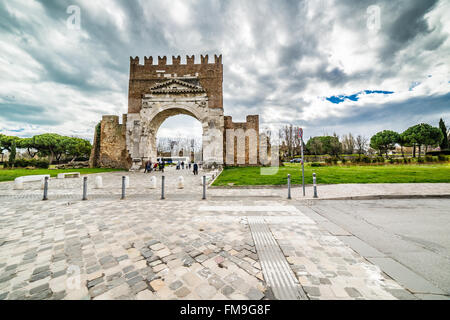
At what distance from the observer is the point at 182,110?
74.5 ft

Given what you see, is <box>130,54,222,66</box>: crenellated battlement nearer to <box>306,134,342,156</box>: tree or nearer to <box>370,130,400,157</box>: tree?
<box>306,134,342,156</box>: tree

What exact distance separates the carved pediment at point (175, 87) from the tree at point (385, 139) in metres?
50.9

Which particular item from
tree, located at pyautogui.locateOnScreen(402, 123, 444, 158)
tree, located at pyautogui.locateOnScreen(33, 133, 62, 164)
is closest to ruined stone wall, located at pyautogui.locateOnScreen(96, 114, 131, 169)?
→ tree, located at pyautogui.locateOnScreen(33, 133, 62, 164)

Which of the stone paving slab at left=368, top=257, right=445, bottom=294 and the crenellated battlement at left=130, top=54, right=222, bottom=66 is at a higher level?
the crenellated battlement at left=130, top=54, right=222, bottom=66

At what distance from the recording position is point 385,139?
43500 mm

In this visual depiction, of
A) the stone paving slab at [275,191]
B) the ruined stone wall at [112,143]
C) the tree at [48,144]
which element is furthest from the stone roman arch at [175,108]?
the tree at [48,144]

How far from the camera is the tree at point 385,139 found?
4241 centimetres

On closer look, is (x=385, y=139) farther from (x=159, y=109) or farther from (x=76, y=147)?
(x=76, y=147)

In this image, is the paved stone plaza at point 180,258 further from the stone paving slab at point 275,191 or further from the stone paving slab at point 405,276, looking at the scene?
the stone paving slab at point 275,191

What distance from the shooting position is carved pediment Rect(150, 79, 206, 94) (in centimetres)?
2169

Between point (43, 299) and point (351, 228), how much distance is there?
5.43 m

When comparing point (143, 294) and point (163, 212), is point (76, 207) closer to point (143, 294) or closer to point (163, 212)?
point (163, 212)

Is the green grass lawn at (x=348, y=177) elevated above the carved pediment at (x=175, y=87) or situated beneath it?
situated beneath
